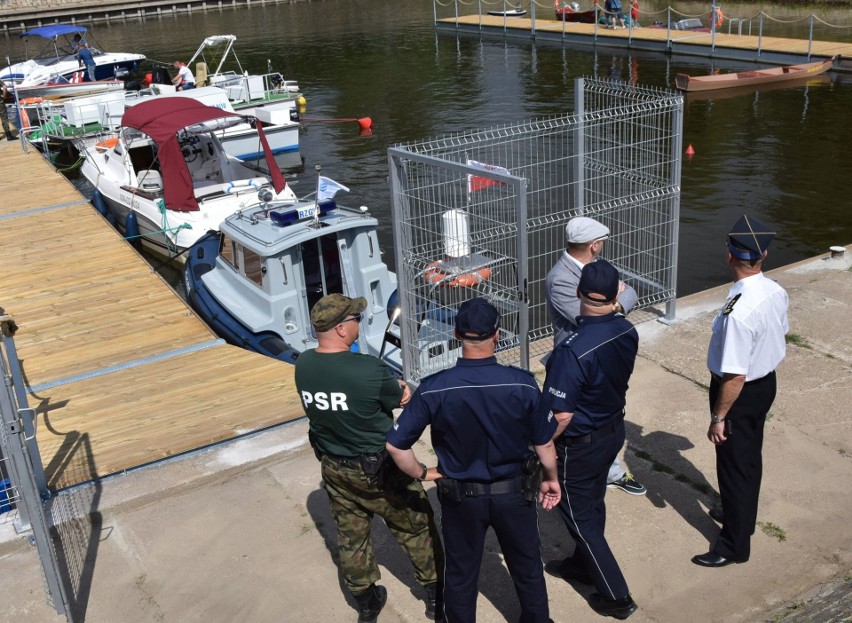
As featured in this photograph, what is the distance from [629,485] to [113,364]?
5758 mm

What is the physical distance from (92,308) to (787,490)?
8250mm

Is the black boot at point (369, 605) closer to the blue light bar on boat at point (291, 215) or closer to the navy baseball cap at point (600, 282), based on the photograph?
the navy baseball cap at point (600, 282)

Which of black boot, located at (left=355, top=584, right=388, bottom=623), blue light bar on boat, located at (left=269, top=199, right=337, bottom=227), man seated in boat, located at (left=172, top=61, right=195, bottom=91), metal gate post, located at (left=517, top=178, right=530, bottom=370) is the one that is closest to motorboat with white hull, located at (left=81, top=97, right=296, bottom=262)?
blue light bar on boat, located at (left=269, top=199, right=337, bottom=227)

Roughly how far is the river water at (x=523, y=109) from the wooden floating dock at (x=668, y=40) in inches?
32.6

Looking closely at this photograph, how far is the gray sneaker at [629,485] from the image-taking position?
19.8ft

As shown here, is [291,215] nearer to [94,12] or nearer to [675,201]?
[675,201]

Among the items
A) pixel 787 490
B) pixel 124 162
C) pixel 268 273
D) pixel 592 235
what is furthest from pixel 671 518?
pixel 124 162

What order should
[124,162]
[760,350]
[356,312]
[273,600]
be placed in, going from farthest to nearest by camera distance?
1. [124,162]
2. [273,600]
3. [760,350]
4. [356,312]

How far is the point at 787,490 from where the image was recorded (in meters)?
6.03

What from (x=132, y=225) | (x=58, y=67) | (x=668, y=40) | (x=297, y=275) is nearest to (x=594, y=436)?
(x=297, y=275)

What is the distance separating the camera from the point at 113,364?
941 cm

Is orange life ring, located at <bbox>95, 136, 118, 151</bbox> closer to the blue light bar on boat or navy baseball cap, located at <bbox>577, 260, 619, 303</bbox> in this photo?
the blue light bar on boat

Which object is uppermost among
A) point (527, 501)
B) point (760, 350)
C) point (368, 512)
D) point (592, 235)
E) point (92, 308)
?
point (592, 235)

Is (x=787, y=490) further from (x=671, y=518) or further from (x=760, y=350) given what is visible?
(x=760, y=350)
